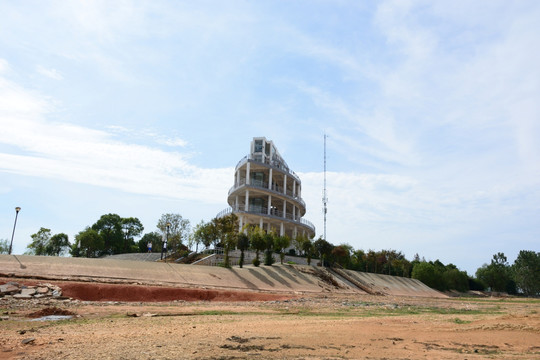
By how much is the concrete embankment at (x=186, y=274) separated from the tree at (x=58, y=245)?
49.4m

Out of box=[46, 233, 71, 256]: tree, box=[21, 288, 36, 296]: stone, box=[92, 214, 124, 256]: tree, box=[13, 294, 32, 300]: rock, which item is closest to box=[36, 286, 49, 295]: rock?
box=[21, 288, 36, 296]: stone

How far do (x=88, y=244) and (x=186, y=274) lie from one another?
45613 millimetres

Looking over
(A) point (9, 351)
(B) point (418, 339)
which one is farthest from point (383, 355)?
(A) point (9, 351)

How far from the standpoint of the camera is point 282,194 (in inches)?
2781

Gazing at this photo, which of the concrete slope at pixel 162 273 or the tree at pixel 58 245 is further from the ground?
the tree at pixel 58 245

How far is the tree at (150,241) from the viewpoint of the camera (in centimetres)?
8778

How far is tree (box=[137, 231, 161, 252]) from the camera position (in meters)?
87.8

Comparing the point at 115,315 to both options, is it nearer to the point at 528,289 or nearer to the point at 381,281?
the point at 381,281

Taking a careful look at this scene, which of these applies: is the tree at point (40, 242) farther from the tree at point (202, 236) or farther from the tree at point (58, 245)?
the tree at point (202, 236)

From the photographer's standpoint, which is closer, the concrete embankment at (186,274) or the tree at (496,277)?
the concrete embankment at (186,274)

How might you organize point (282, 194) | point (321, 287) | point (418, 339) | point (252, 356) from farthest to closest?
1. point (282, 194)
2. point (321, 287)
3. point (418, 339)
4. point (252, 356)

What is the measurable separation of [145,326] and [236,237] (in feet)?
106

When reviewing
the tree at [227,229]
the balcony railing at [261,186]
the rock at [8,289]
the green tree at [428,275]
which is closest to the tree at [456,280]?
the green tree at [428,275]

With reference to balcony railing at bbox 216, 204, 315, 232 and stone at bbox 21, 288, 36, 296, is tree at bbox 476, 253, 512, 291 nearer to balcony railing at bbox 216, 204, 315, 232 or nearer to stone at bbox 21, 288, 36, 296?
balcony railing at bbox 216, 204, 315, 232
